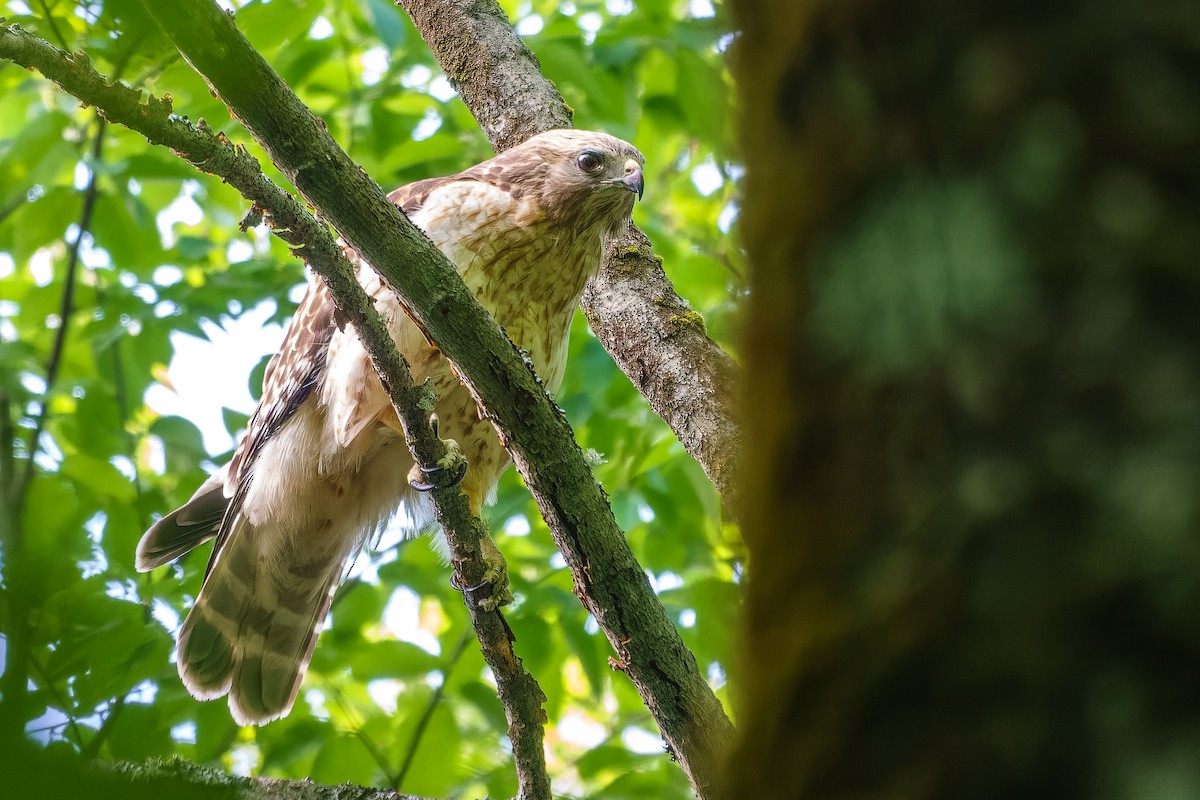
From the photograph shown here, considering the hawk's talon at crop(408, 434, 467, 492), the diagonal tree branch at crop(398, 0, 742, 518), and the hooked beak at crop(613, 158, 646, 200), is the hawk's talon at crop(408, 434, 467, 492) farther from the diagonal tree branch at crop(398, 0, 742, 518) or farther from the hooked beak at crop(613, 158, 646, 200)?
the hooked beak at crop(613, 158, 646, 200)

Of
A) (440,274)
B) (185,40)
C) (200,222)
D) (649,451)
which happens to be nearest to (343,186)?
(440,274)

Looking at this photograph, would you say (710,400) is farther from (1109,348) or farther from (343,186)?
(1109,348)

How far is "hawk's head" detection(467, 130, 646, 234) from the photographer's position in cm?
338

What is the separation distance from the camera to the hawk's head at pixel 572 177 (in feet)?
11.1

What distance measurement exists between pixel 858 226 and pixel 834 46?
0.38 feet

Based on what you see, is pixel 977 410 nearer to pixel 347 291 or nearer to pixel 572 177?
pixel 347 291

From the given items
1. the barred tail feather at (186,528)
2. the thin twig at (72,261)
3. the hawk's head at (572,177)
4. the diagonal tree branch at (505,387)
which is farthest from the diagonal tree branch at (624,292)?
the barred tail feather at (186,528)

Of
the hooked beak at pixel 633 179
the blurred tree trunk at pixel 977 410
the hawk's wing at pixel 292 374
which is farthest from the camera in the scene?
the hooked beak at pixel 633 179

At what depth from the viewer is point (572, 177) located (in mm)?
3465

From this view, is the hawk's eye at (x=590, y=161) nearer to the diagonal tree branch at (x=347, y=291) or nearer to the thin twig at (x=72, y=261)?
the diagonal tree branch at (x=347, y=291)

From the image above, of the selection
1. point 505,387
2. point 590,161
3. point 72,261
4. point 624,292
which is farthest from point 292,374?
point 505,387

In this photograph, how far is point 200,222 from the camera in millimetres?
5594

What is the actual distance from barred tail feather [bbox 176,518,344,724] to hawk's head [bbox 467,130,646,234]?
1.53m

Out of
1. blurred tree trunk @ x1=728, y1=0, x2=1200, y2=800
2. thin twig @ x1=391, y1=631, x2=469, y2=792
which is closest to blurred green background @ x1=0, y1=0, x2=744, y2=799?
thin twig @ x1=391, y1=631, x2=469, y2=792
